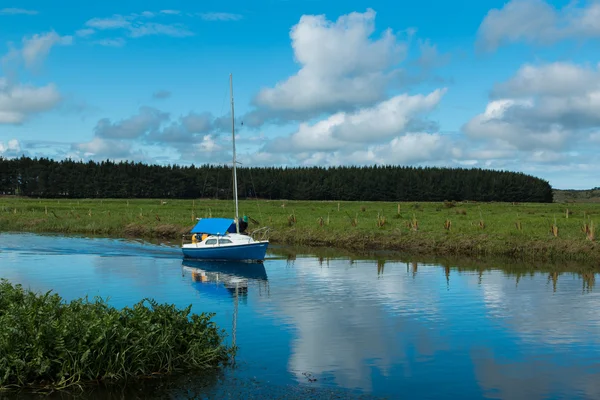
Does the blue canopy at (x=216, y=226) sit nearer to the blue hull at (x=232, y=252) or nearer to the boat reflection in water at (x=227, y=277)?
the blue hull at (x=232, y=252)

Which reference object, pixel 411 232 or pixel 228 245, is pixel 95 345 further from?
pixel 411 232

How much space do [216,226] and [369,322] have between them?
2538 cm

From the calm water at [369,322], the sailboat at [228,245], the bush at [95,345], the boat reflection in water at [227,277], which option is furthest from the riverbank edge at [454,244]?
the bush at [95,345]

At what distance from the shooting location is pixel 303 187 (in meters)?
200

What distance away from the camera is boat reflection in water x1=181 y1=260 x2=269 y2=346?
1324 inches

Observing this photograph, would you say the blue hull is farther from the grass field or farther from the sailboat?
the grass field

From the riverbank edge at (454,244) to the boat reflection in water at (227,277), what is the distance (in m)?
Result: 14.2

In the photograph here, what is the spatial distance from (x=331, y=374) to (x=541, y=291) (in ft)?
67.4

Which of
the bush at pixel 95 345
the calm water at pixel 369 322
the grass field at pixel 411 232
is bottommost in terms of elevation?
the calm water at pixel 369 322

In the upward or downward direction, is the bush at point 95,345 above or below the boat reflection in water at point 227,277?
above

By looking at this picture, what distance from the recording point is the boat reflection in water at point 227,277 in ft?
110

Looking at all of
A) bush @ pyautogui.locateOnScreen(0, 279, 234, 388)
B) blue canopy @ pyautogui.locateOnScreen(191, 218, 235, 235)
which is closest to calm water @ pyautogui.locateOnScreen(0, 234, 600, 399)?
bush @ pyautogui.locateOnScreen(0, 279, 234, 388)

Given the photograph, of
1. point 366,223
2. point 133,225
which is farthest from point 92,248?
point 366,223

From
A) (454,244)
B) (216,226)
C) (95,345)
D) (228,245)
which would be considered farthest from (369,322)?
(454,244)
